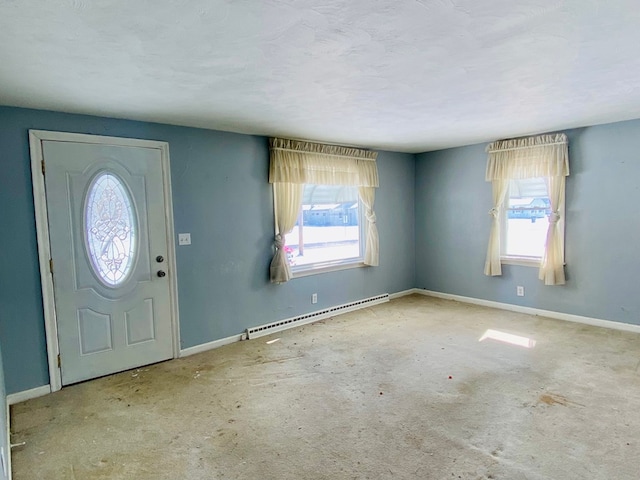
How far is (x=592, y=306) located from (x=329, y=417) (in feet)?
11.9

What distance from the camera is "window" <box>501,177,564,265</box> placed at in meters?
4.75

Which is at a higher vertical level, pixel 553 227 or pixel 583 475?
pixel 553 227

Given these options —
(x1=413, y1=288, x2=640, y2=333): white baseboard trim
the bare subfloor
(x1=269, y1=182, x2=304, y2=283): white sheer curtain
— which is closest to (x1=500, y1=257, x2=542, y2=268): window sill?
(x1=413, y1=288, x2=640, y2=333): white baseboard trim

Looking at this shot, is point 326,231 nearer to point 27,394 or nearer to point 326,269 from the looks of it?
point 326,269

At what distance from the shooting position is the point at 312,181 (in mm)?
4707

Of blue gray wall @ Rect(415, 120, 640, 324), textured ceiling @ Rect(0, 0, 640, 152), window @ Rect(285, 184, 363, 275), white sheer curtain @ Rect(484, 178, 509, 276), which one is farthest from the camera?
white sheer curtain @ Rect(484, 178, 509, 276)

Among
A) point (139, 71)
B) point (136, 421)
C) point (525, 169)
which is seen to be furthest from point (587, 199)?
point (136, 421)

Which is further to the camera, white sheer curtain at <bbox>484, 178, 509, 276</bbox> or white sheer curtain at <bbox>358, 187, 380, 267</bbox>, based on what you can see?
white sheer curtain at <bbox>358, 187, 380, 267</bbox>

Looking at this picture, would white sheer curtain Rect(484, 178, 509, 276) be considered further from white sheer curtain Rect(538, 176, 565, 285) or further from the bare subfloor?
the bare subfloor

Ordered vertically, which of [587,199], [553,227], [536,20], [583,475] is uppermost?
[536,20]

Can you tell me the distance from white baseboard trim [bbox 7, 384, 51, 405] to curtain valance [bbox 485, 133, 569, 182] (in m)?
5.39

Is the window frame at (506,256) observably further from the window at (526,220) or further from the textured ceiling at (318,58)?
the textured ceiling at (318,58)

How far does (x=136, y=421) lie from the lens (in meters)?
2.62

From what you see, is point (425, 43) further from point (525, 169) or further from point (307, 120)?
point (525, 169)
